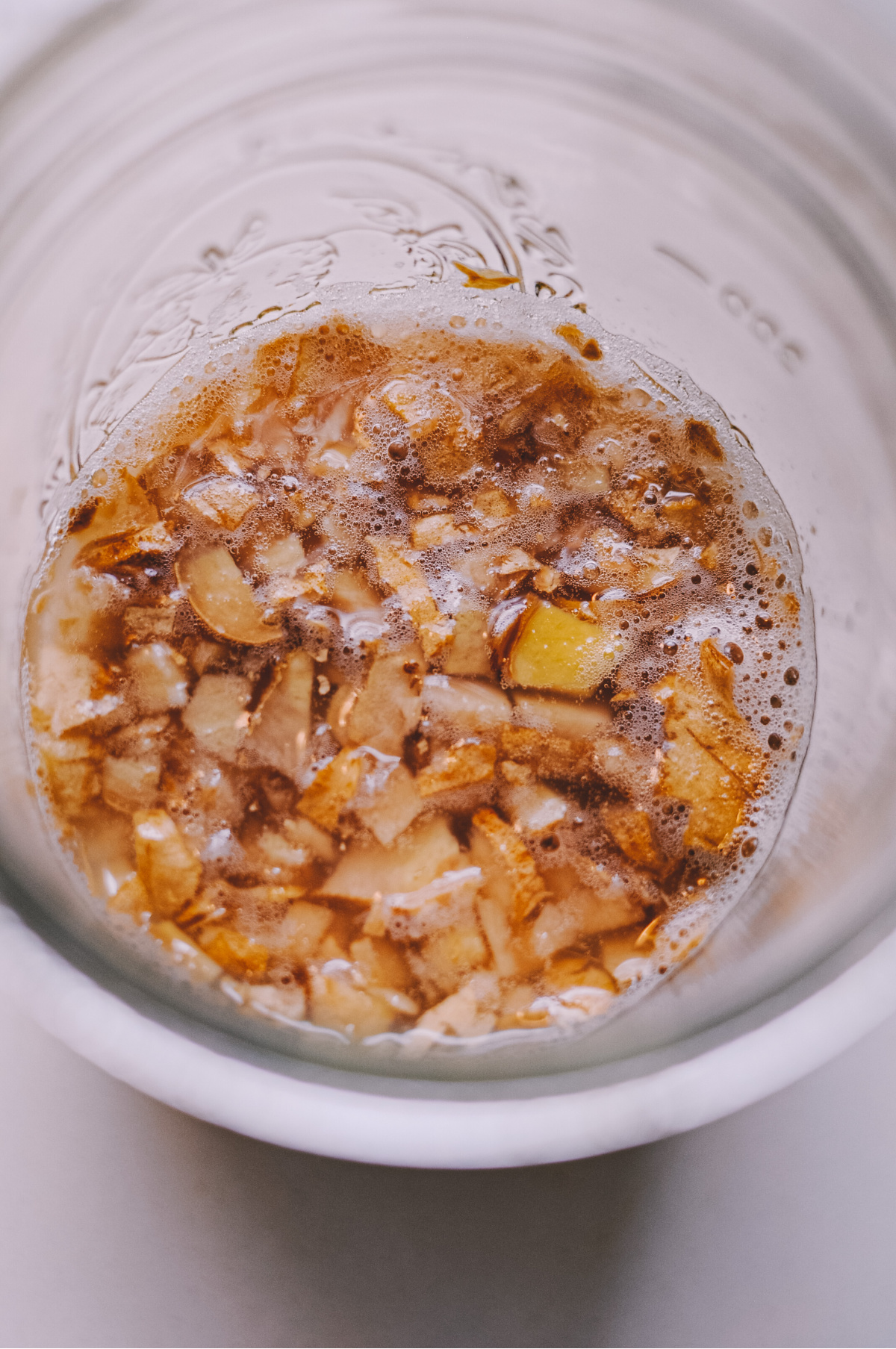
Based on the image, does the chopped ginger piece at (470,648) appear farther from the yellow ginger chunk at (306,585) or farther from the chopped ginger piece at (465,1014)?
the chopped ginger piece at (465,1014)

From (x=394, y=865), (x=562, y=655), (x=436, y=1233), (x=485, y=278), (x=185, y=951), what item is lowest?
(x=436, y=1233)

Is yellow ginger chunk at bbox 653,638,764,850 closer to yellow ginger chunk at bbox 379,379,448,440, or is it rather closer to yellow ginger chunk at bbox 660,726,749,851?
yellow ginger chunk at bbox 660,726,749,851

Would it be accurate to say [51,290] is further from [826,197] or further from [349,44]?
[826,197]

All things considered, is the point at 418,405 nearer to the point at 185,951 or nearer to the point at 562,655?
the point at 562,655

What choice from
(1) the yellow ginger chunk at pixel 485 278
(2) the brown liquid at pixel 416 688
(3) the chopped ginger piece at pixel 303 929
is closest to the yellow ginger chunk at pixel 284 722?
(2) the brown liquid at pixel 416 688

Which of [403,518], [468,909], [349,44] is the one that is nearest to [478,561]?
[403,518]

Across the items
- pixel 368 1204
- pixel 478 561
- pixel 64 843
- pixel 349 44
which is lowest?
pixel 368 1204

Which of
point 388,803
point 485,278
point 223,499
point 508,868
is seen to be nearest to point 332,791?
point 388,803
